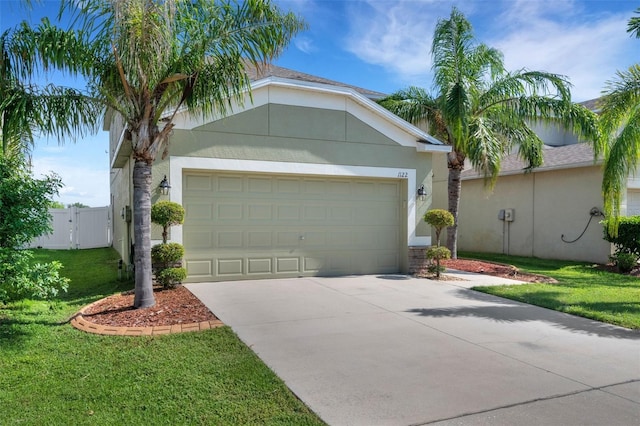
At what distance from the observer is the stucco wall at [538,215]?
13898mm

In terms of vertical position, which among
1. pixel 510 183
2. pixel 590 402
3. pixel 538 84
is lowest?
pixel 590 402

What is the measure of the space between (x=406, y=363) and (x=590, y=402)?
171 cm

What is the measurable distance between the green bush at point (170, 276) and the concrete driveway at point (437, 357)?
1.32 feet

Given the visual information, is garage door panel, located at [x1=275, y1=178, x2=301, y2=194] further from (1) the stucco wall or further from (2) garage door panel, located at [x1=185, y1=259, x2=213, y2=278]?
(1) the stucco wall

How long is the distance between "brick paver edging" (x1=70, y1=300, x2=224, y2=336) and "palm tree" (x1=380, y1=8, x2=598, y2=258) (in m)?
8.00

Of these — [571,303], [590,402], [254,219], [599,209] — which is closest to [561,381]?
[590,402]

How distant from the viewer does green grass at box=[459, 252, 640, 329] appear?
7.05 metres

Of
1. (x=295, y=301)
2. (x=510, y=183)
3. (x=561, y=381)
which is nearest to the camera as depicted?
(x=561, y=381)

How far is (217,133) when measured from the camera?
9.16 meters

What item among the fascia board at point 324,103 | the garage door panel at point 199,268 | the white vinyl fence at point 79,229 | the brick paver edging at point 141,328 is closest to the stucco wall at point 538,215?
the fascia board at point 324,103

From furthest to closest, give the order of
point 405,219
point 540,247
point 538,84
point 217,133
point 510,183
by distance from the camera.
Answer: point 510,183 < point 540,247 < point 538,84 < point 405,219 < point 217,133

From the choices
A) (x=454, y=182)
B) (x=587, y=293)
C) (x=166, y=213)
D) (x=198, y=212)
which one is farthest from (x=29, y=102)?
(x=454, y=182)

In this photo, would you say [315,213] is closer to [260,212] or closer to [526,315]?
[260,212]

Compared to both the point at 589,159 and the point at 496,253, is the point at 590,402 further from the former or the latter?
the point at 496,253
